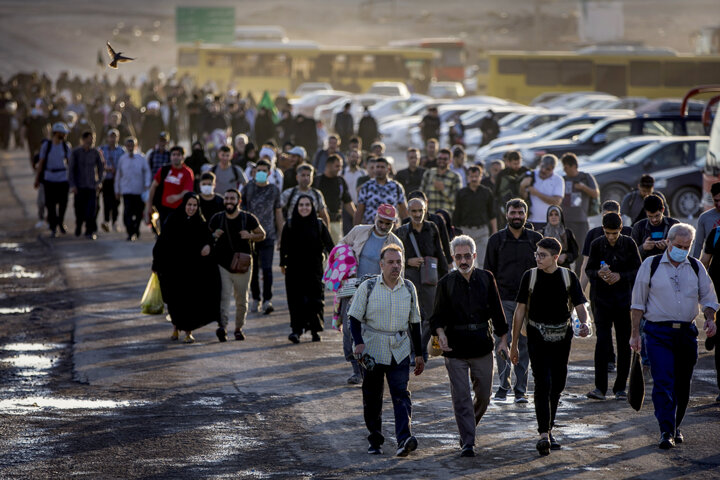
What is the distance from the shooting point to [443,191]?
15.7 metres

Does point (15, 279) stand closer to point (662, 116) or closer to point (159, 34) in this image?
point (662, 116)

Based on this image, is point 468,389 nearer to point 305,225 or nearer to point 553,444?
point 553,444

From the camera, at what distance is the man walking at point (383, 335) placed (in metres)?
8.62

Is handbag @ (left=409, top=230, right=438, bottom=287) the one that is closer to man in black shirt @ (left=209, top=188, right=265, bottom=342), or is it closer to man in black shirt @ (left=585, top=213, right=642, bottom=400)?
man in black shirt @ (left=585, top=213, right=642, bottom=400)

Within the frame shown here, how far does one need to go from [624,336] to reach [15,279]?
9801mm

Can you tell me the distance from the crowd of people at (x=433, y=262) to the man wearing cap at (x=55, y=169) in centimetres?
2

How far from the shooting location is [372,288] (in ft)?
28.6

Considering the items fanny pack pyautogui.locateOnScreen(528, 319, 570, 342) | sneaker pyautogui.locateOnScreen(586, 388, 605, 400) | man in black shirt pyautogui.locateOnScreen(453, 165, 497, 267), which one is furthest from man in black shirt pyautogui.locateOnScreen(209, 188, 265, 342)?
fanny pack pyautogui.locateOnScreen(528, 319, 570, 342)

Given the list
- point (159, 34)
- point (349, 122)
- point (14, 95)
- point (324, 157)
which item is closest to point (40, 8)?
point (159, 34)

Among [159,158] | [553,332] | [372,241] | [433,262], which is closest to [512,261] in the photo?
[433,262]

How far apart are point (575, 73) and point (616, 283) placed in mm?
44280

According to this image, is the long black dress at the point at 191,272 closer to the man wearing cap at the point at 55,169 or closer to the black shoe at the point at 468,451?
the black shoe at the point at 468,451

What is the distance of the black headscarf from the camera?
1276 centimetres

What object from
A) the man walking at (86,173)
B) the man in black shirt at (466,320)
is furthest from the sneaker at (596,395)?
the man walking at (86,173)
